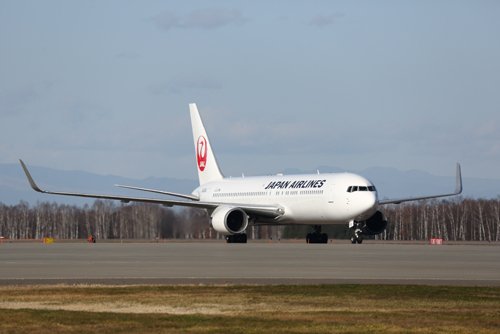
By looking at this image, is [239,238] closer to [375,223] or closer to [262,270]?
[375,223]

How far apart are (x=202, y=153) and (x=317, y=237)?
1378cm

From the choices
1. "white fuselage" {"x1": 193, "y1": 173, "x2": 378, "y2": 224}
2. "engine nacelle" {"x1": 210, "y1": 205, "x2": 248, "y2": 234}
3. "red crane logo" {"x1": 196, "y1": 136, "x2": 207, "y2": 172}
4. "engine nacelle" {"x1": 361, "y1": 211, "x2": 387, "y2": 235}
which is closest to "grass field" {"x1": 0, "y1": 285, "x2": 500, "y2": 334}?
"white fuselage" {"x1": 193, "y1": 173, "x2": 378, "y2": 224}

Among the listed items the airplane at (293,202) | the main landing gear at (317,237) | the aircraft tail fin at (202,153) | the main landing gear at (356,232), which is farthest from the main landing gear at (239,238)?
the aircraft tail fin at (202,153)

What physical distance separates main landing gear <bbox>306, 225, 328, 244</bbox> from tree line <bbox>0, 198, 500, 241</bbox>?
27.4ft

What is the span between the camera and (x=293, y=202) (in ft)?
226

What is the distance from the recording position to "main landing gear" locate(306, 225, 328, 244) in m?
71.5

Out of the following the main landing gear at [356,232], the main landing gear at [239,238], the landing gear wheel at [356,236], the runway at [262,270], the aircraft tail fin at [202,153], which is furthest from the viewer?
the aircraft tail fin at [202,153]

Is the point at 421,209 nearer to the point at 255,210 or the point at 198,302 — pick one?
the point at 255,210

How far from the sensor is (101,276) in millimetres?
29906

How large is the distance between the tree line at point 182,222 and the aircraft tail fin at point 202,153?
3551mm

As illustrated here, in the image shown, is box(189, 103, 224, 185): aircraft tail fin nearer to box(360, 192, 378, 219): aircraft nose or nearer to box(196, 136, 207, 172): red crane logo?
box(196, 136, 207, 172): red crane logo

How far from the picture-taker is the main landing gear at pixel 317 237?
71.5m

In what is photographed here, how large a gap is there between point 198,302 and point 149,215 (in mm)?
68528

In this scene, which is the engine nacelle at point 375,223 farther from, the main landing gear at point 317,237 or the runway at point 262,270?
the runway at point 262,270
